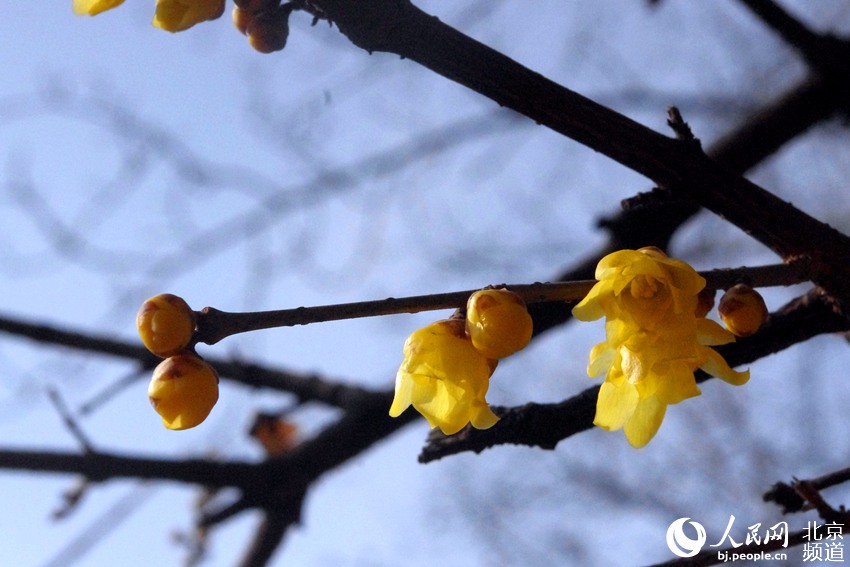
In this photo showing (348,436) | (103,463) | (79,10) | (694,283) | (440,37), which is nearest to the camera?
(694,283)

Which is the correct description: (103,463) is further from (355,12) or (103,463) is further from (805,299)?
(805,299)

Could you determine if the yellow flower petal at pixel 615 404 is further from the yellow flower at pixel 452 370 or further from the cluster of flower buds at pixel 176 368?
the cluster of flower buds at pixel 176 368

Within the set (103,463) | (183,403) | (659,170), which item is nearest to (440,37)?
(659,170)

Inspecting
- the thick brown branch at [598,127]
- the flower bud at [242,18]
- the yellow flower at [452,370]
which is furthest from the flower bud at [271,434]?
the thick brown branch at [598,127]

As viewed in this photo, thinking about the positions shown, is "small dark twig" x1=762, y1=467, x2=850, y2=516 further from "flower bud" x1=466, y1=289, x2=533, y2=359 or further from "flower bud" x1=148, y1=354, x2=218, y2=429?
"flower bud" x1=148, y1=354, x2=218, y2=429

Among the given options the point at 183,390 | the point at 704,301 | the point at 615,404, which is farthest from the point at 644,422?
the point at 183,390

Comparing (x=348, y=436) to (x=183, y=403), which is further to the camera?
(x=348, y=436)
